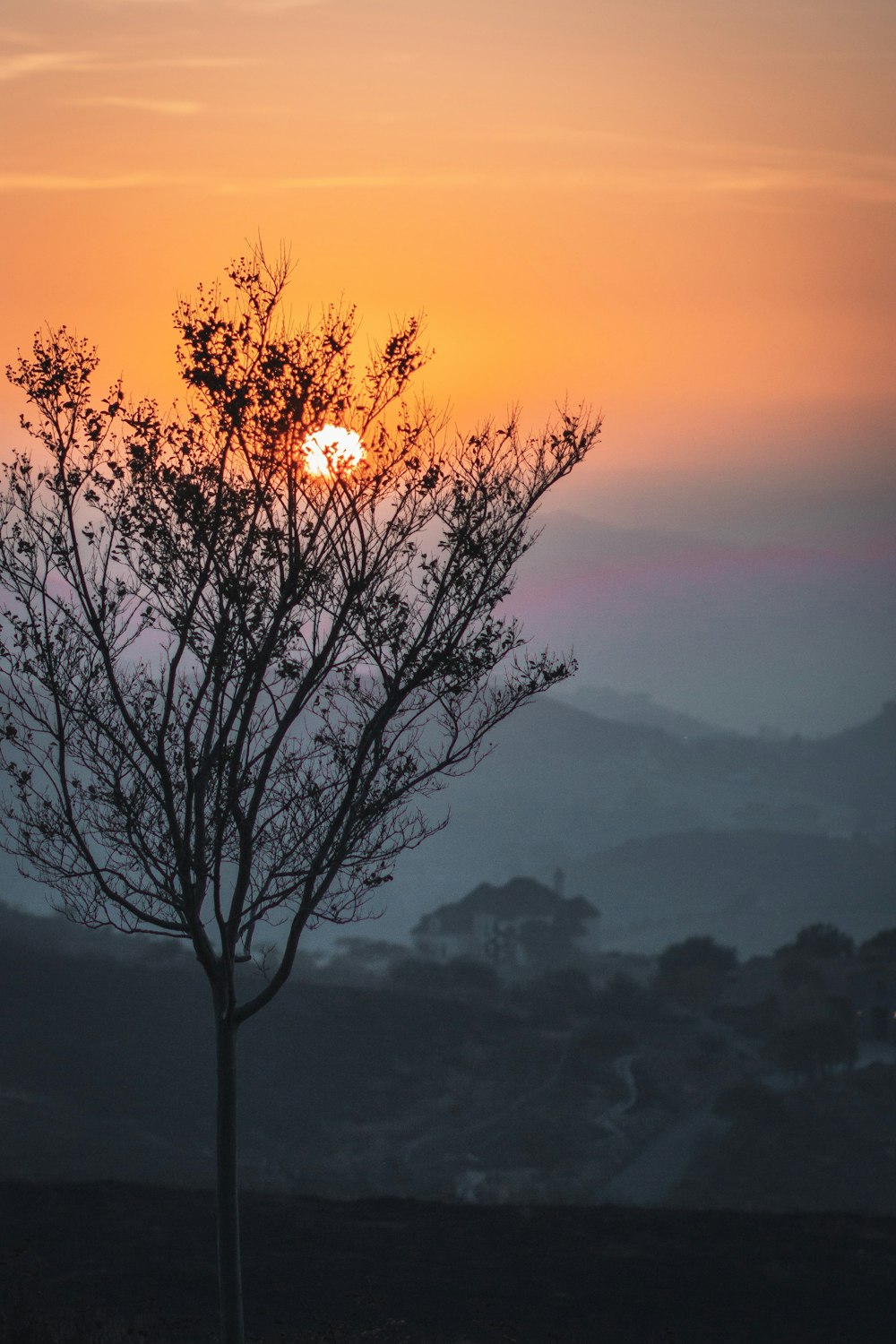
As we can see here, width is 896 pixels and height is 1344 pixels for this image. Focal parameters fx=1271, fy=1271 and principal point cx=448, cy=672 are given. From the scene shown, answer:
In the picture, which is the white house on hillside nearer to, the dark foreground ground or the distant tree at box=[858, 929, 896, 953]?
the distant tree at box=[858, 929, 896, 953]

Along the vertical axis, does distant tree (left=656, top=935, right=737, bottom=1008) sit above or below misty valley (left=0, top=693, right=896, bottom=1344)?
above

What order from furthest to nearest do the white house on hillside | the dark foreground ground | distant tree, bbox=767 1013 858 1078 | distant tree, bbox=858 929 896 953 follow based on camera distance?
the white house on hillside → distant tree, bbox=858 929 896 953 → distant tree, bbox=767 1013 858 1078 → the dark foreground ground

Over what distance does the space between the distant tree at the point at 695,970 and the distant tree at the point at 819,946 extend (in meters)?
5.60

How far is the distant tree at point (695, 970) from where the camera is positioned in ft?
319

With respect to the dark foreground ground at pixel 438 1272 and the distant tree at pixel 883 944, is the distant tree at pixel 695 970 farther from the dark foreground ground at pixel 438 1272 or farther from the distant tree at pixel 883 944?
the dark foreground ground at pixel 438 1272

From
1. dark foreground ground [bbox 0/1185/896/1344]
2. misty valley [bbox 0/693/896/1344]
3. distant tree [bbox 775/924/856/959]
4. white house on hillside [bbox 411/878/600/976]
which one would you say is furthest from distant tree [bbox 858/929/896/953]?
dark foreground ground [bbox 0/1185/896/1344]

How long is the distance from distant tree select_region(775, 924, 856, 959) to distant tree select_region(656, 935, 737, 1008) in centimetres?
560

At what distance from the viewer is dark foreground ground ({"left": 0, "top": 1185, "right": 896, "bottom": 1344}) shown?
14.8 meters

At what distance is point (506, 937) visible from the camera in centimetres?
13388

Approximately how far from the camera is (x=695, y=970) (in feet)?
330

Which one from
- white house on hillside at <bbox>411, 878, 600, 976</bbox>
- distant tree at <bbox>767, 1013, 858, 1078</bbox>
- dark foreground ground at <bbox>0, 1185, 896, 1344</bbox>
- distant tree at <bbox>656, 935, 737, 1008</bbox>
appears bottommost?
dark foreground ground at <bbox>0, 1185, 896, 1344</bbox>

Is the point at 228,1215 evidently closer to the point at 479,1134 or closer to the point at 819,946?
the point at 479,1134

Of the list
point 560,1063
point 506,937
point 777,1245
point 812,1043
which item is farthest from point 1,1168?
point 506,937

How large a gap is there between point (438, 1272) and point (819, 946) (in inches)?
3395
